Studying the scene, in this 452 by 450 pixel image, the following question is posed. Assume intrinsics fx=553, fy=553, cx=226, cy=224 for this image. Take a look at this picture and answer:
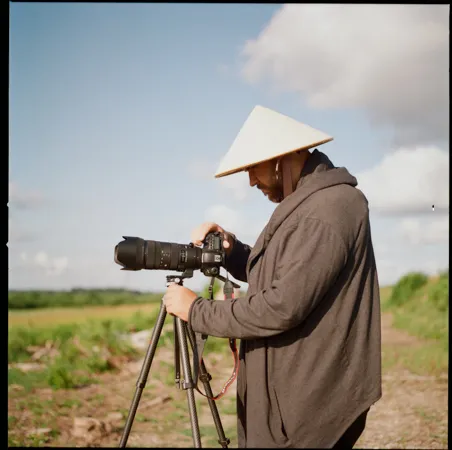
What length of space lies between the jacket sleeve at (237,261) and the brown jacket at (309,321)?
0.62 metres

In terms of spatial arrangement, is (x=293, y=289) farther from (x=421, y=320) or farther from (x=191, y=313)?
(x=421, y=320)

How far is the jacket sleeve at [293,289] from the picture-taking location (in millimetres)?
1989

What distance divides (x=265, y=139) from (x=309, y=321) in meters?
0.76

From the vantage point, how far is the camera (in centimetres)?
242

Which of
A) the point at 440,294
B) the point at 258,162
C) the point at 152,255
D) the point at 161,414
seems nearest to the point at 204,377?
the point at 152,255

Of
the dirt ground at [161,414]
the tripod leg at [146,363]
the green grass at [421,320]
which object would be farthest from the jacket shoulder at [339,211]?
the green grass at [421,320]

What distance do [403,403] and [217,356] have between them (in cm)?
251

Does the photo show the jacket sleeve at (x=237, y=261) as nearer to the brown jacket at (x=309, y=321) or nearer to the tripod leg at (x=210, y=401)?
the tripod leg at (x=210, y=401)

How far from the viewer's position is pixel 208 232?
270cm

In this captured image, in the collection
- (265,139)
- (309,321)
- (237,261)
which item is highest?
(265,139)

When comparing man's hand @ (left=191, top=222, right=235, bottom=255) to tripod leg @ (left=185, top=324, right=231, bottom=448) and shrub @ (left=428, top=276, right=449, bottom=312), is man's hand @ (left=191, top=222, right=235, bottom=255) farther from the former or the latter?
shrub @ (left=428, top=276, right=449, bottom=312)

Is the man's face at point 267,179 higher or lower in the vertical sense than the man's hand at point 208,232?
higher

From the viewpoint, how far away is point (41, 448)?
446cm
